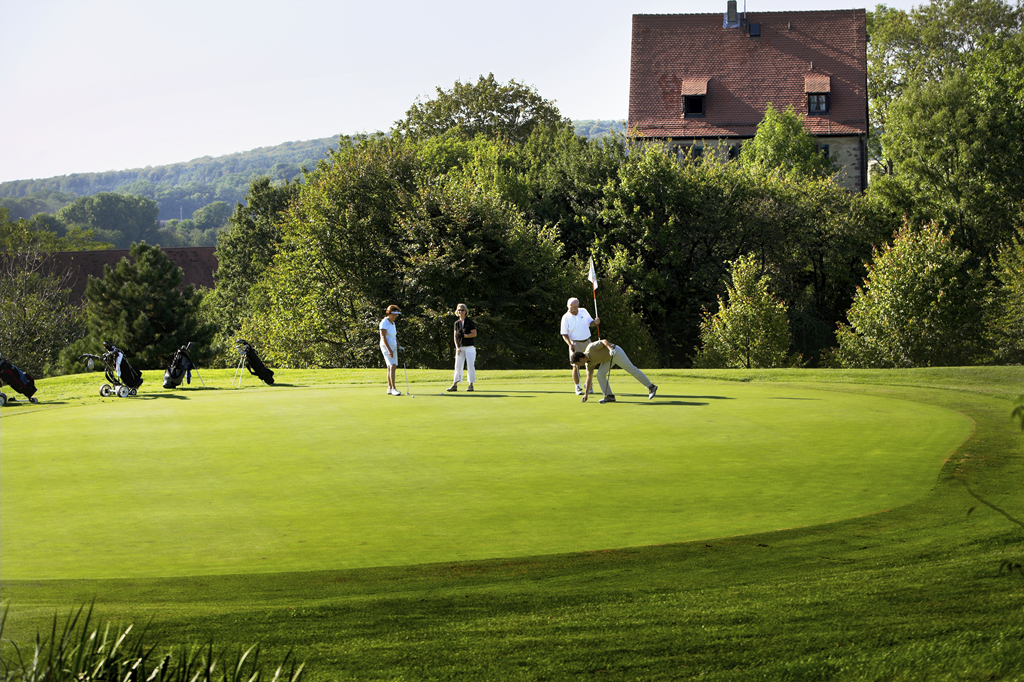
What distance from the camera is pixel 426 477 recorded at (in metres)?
9.55

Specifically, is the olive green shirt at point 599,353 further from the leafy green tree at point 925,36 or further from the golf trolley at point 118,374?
the leafy green tree at point 925,36

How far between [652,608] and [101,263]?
267 ft

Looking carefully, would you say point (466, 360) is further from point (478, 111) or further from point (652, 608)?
point (478, 111)

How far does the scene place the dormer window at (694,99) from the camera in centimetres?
6856

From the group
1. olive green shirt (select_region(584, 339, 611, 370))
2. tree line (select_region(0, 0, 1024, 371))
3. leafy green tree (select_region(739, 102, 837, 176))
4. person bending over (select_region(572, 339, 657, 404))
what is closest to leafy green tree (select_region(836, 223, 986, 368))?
tree line (select_region(0, 0, 1024, 371))

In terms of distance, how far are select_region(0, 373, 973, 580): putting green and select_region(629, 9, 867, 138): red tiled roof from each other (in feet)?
185

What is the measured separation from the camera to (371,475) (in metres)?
9.74

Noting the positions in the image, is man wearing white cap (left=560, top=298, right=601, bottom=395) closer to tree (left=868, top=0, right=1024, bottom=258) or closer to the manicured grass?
the manicured grass

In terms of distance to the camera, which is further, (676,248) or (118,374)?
(676,248)

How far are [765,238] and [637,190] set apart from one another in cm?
796

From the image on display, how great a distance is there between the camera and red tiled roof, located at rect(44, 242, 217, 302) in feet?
250

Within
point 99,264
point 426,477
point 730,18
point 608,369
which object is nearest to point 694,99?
point 730,18

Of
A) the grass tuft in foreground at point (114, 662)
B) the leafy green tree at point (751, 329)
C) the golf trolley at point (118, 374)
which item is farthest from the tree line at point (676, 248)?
the grass tuft in foreground at point (114, 662)

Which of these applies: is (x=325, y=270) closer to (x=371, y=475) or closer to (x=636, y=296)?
(x=636, y=296)
